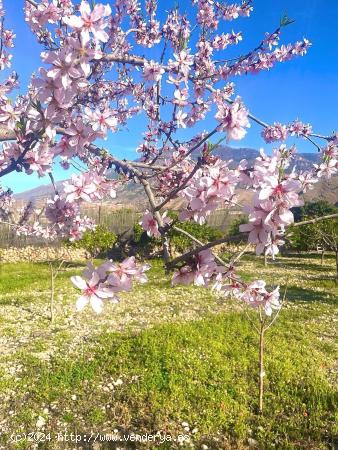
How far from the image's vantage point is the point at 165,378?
21.4 feet

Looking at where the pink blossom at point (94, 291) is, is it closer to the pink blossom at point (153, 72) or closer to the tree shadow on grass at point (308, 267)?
the pink blossom at point (153, 72)

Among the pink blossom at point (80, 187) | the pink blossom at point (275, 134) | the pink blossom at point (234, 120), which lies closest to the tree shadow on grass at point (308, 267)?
the pink blossom at point (275, 134)

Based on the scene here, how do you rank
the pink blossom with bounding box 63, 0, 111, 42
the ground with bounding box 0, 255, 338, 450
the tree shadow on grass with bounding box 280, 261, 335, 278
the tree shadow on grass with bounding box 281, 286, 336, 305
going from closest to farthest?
the pink blossom with bounding box 63, 0, 111, 42
the ground with bounding box 0, 255, 338, 450
the tree shadow on grass with bounding box 281, 286, 336, 305
the tree shadow on grass with bounding box 280, 261, 335, 278

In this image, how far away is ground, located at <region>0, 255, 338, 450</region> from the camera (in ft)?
17.3

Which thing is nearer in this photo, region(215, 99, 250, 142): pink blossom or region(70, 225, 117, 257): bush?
region(215, 99, 250, 142): pink blossom

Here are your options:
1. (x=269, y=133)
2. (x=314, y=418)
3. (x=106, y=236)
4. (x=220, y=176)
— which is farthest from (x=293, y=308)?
(x=106, y=236)

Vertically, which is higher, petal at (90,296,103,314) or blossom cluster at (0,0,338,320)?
blossom cluster at (0,0,338,320)

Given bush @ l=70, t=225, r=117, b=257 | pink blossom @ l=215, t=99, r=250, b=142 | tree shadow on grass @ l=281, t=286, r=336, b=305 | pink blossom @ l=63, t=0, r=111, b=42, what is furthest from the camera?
bush @ l=70, t=225, r=117, b=257

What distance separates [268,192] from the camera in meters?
1.67

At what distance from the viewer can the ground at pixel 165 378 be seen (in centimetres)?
527

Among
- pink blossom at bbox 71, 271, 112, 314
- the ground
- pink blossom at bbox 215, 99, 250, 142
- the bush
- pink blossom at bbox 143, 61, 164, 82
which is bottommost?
the ground

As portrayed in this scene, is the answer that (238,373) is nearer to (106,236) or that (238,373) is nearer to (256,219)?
(256,219)

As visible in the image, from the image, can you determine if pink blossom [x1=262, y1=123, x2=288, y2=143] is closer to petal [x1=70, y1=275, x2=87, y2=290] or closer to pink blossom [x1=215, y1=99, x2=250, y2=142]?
pink blossom [x1=215, y1=99, x2=250, y2=142]

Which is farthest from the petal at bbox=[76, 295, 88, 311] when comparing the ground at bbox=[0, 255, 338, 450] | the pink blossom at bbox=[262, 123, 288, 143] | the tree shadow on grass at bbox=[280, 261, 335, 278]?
the tree shadow on grass at bbox=[280, 261, 335, 278]
